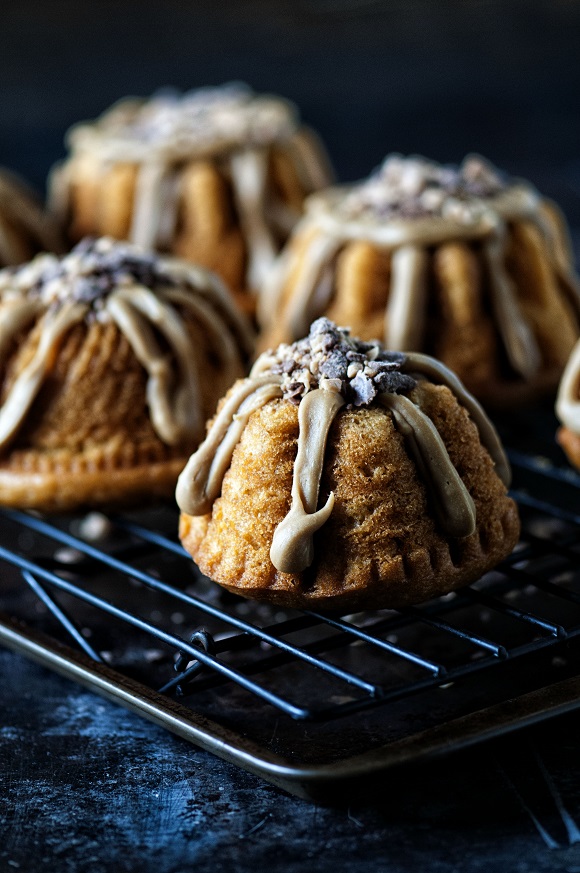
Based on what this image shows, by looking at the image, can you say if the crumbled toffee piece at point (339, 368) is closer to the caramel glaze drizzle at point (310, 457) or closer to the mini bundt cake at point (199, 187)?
the caramel glaze drizzle at point (310, 457)

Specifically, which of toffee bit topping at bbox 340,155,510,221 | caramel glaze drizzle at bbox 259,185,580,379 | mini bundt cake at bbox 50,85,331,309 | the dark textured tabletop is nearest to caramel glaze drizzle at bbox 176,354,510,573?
the dark textured tabletop

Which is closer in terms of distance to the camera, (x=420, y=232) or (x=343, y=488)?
(x=343, y=488)

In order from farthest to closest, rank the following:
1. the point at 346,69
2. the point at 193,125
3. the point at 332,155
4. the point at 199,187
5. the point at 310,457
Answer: the point at 346,69, the point at 332,155, the point at 193,125, the point at 199,187, the point at 310,457

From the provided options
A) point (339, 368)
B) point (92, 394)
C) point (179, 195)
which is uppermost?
point (339, 368)

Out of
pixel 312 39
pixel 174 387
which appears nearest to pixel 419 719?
pixel 174 387

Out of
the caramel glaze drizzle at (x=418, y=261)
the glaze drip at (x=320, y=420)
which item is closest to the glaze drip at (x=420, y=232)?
the caramel glaze drizzle at (x=418, y=261)

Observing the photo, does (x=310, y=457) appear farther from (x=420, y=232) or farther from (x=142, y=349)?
(x=420, y=232)

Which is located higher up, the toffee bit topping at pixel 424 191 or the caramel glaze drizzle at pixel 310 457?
the toffee bit topping at pixel 424 191

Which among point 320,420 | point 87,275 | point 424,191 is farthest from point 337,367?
point 424,191
